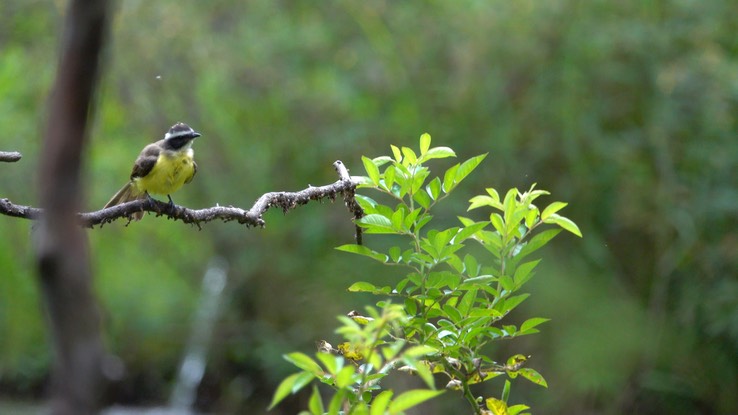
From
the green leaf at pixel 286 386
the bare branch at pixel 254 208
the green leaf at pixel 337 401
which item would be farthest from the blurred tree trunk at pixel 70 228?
the bare branch at pixel 254 208

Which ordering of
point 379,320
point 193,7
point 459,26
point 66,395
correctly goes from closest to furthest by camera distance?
1. point 66,395
2. point 379,320
3. point 459,26
4. point 193,7

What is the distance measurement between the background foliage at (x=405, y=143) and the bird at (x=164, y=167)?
1011mm

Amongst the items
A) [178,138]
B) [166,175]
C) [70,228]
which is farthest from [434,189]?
[178,138]

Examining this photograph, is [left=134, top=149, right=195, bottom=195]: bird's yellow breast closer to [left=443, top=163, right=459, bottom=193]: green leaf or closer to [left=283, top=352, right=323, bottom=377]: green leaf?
[left=443, top=163, right=459, bottom=193]: green leaf

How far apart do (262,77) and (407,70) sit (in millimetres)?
1032

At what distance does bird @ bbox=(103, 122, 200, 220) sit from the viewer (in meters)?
3.14

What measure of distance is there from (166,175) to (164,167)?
0.03m

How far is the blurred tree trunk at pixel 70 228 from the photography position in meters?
0.62

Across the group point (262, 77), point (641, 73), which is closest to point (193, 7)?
point (262, 77)

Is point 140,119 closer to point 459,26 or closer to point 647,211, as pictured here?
point 459,26

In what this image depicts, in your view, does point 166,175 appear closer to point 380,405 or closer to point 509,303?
point 509,303

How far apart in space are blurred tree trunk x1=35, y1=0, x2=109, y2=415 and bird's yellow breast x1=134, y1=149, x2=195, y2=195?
254 cm

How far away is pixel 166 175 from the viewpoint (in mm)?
3139

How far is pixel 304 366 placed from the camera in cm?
111
